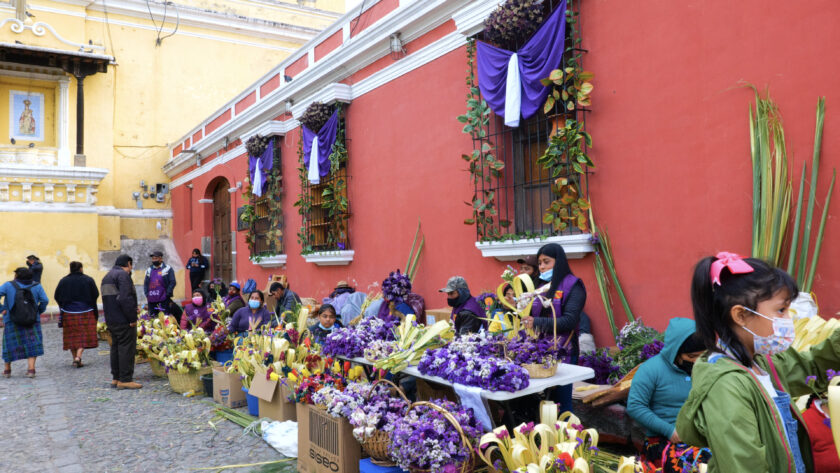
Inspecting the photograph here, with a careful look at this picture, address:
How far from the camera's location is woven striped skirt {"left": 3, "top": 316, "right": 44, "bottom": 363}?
765 cm

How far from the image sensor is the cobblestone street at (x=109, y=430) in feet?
14.6

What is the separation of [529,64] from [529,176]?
1.12 metres

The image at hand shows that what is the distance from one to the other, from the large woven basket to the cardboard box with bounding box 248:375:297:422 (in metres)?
1.72

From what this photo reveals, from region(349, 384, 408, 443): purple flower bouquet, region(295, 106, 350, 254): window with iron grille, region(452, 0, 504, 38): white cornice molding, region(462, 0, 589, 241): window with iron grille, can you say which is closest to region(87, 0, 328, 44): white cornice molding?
region(295, 106, 350, 254): window with iron grille

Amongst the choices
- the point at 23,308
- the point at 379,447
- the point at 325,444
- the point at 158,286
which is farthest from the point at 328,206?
the point at 379,447

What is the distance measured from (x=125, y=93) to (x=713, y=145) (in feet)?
53.8

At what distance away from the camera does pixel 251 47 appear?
18250 mm

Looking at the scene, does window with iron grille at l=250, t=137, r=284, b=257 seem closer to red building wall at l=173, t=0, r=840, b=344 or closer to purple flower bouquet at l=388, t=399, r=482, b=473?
red building wall at l=173, t=0, r=840, b=344

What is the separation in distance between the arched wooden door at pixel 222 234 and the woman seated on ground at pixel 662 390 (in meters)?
12.4

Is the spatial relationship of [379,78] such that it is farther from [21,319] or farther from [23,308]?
[21,319]

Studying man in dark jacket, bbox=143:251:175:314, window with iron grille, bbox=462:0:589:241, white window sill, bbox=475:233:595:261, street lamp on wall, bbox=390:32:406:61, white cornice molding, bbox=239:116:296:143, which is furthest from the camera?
white cornice molding, bbox=239:116:296:143

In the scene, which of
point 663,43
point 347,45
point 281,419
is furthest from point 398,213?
point 663,43

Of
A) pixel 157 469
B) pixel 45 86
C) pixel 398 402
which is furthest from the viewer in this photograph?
pixel 45 86

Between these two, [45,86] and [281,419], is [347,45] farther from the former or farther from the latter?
[45,86]
